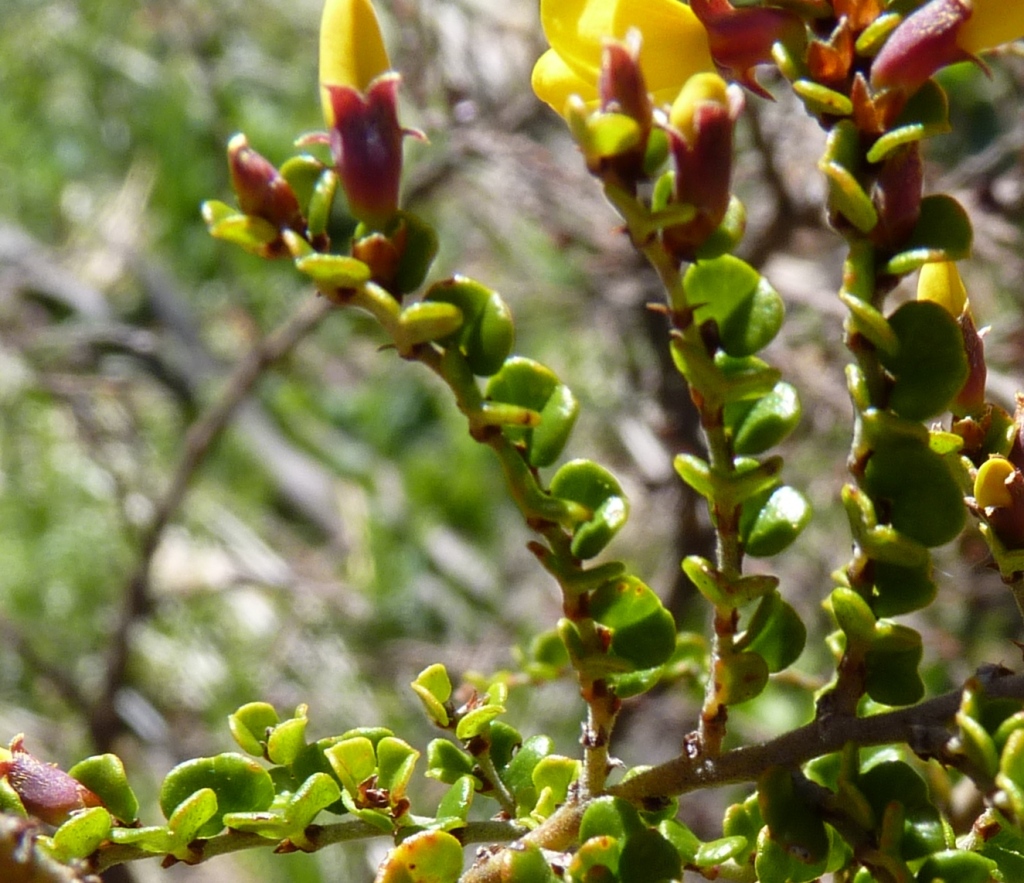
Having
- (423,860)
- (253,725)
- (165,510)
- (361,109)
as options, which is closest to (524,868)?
(423,860)

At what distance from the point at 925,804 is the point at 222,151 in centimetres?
173

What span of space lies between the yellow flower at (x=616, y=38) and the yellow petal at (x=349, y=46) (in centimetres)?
6

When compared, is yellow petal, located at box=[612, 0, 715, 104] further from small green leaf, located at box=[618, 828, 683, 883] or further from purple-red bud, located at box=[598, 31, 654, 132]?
small green leaf, located at box=[618, 828, 683, 883]

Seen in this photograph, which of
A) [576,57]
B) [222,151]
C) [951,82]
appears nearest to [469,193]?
[222,151]

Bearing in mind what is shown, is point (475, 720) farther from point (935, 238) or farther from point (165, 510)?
point (165, 510)

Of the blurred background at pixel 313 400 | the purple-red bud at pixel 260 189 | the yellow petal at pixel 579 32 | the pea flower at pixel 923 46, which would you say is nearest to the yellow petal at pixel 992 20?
the pea flower at pixel 923 46

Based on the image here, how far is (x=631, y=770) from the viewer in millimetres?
427

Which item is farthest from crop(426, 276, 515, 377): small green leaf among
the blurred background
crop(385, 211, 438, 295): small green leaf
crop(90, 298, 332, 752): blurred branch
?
crop(90, 298, 332, 752): blurred branch

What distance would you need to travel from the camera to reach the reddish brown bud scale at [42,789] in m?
0.39

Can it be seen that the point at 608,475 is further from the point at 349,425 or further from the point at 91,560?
the point at 349,425

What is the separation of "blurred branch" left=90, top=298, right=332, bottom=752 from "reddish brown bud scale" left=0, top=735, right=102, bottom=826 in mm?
1117

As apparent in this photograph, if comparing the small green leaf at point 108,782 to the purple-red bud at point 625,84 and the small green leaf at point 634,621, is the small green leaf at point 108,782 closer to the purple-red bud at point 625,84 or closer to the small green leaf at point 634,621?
the small green leaf at point 634,621

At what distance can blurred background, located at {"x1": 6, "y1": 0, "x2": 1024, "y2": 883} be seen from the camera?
148 centimetres

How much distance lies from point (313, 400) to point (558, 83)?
220 centimetres
